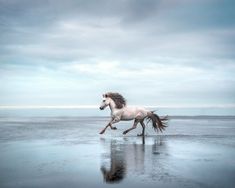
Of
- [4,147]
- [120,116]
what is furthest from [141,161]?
[120,116]

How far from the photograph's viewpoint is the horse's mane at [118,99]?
697 inches

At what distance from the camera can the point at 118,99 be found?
58.7 feet

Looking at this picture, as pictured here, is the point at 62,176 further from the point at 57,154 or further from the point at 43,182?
the point at 57,154

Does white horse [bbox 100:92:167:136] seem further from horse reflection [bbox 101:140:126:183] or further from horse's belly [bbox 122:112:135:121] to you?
horse reflection [bbox 101:140:126:183]

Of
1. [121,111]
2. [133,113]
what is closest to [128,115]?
[133,113]

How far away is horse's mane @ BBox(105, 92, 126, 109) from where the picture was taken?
58.1 feet

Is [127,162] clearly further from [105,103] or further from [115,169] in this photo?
[105,103]

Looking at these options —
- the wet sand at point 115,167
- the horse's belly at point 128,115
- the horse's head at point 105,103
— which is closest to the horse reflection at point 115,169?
the wet sand at point 115,167

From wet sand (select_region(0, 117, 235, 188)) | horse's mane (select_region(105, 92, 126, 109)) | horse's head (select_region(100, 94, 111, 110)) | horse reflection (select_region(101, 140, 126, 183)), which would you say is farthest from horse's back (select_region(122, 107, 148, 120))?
horse reflection (select_region(101, 140, 126, 183))

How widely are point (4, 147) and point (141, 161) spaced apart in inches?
210

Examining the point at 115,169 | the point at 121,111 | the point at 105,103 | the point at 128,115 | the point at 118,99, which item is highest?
the point at 118,99

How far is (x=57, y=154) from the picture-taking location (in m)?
10.5

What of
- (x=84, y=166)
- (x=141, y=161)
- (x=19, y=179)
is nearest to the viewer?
(x=19, y=179)

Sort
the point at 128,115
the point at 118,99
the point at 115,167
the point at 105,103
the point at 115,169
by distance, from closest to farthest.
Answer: the point at 115,169, the point at 115,167, the point at 128,115, the point at 105,103, the point at 118,99
